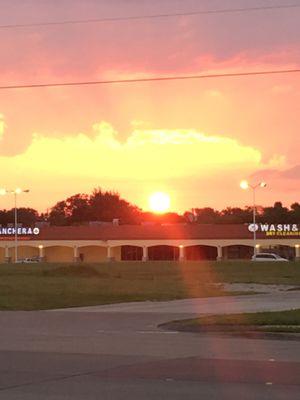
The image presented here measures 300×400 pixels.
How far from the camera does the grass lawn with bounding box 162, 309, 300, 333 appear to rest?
57.2 ft

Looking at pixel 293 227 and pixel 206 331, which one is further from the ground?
pixel 293 227

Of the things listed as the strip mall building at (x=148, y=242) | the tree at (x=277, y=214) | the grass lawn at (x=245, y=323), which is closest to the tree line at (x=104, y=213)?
the tree at (x=277, y=214)

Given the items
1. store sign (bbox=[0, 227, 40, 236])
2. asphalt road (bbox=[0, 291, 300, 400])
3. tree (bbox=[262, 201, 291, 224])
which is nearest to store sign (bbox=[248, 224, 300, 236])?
store sign (bbox=[0, 227, 40, 236])

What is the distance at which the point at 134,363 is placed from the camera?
12.2 meters

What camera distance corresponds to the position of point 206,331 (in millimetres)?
17688

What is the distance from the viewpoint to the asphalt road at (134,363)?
9.54m

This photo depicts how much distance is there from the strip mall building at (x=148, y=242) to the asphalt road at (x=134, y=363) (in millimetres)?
85803

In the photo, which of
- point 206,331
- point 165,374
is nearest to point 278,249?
point 206,331

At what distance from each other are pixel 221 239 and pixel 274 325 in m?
88.5

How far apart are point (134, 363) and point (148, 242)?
95819 millimetres

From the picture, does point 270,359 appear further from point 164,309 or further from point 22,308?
point 22,308

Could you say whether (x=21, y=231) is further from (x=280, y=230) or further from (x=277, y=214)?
(x=277, y=214)

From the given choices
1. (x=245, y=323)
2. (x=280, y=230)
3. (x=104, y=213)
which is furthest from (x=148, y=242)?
(x=245, y=323)

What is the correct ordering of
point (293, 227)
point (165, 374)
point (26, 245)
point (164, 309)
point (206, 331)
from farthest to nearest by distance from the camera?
point (26, 245)
point (293, 227)
point (164, 309)
point (206, 331)
point (165, 374)
